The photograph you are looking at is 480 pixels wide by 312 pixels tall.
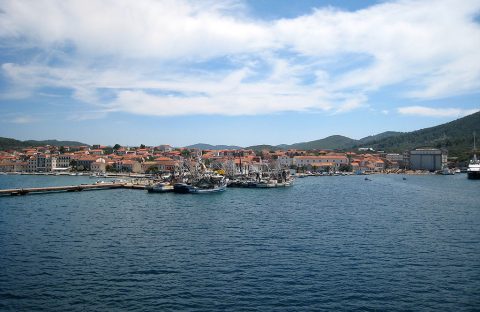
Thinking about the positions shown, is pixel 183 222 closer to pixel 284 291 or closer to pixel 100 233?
pixel 100 233

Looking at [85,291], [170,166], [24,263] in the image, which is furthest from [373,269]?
[170,166]

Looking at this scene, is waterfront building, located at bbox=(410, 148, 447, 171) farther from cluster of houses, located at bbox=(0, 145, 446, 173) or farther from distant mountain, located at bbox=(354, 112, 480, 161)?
distant mountain, located at bbox=(354, 112, 480, 161)

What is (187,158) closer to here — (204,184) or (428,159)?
(204,184)

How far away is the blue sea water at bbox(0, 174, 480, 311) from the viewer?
1321 cm

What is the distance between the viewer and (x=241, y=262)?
1744 centimetres

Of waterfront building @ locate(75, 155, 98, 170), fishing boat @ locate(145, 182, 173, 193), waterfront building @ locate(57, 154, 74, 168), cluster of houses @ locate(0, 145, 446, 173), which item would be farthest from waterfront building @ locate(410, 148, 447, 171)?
waterfront building @ locate(57, 154, 74, 168)

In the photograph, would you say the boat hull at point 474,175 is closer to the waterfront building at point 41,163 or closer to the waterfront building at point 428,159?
the waterfront building at point 428,159

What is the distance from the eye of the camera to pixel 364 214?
31.3 metres

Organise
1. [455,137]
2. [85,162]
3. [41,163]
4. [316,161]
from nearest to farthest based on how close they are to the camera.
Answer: [85,162] → [41,163] → [316,161] → [455,137]

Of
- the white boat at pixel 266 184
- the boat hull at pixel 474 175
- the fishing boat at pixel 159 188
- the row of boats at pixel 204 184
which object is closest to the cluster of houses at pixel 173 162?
the row of boats at pixel 204 184

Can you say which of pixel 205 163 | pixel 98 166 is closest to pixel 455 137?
pixel 205 163

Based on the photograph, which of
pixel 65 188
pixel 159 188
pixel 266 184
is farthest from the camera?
pixel 266 184

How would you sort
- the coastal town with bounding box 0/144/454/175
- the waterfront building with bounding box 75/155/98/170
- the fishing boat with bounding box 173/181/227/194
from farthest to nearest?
1. the waterfront building with bounding box 75/155/98/170
2. the coastal town with bounding box 0/144/454/175
3. the fishing boat with bounding box 173/181/227/194

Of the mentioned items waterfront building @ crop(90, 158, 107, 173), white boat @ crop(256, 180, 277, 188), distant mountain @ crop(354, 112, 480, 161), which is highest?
distant mountain @ crop(354, 112, 480, 161)
